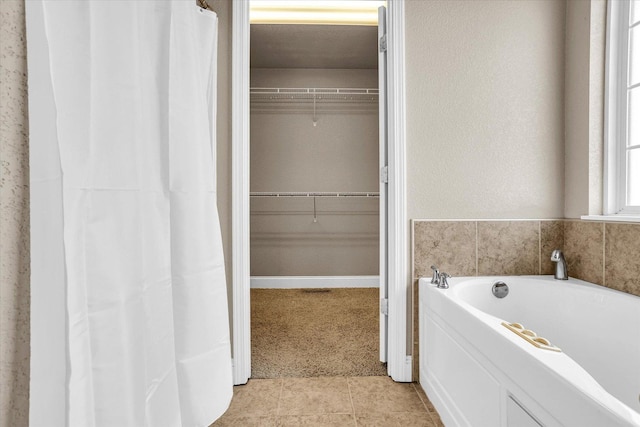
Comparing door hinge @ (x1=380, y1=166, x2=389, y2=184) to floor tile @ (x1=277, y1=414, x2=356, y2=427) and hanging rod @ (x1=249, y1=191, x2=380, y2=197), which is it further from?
hanging rod @ (x1=249, y1=191, x2=380, y2=197)

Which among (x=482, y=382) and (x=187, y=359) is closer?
(x=187, y=359)

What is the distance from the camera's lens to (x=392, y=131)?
1.81 meters

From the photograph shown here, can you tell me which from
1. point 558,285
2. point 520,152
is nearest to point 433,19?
point 520,152

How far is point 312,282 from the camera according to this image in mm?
3791

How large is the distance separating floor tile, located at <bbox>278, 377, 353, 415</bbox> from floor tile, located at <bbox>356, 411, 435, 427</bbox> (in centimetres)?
9

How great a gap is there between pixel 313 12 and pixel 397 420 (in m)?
2.92

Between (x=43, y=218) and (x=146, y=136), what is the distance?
1.01 feet

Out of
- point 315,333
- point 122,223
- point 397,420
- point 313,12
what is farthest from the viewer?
point 313,12

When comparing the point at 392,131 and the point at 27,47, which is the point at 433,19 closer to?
the point at 392,131

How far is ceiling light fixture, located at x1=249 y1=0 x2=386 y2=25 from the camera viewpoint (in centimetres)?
279

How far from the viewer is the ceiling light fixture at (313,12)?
2.79 metres

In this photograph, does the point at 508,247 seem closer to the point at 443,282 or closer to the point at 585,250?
the point at 585,250

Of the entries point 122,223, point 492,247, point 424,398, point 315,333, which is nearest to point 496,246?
point 492,247

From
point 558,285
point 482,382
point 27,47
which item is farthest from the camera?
point 558,285
